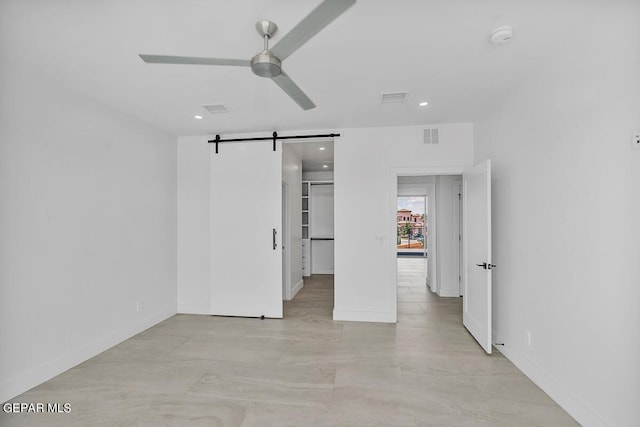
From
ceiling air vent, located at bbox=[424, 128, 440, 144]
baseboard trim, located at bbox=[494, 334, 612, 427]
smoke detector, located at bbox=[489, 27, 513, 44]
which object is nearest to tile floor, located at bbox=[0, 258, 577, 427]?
baseboard trim, located at bbox=[494, 334, 612, 427]

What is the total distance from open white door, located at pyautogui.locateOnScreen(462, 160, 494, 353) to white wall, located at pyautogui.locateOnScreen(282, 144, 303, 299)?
2.75 meters

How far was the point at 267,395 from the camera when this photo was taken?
91.4 inches

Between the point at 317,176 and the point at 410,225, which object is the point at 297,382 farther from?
the point at 410,225

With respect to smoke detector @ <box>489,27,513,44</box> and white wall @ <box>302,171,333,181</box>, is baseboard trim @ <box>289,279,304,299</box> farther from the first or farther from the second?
smoke detector @ <box>489,27,513,44</box>

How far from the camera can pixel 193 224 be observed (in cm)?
438

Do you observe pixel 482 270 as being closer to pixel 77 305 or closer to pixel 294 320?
pixel 294 320

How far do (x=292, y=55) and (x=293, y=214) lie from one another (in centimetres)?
348

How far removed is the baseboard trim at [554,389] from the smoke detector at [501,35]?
2.50m

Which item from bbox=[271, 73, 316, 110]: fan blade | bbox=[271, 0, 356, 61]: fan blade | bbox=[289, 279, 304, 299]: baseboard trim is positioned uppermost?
bbox=[271, 0, 356, 61]: fan blade

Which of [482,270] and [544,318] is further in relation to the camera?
[482,270]

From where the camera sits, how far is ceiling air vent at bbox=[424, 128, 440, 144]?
3.88 metres

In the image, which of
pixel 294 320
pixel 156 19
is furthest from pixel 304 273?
pixel 156 19

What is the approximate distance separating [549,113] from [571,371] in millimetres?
1921

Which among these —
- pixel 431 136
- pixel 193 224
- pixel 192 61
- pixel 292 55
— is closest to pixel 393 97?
pixel 431 136
